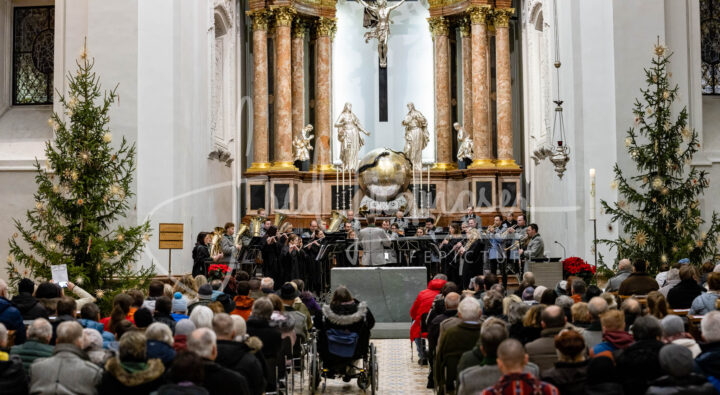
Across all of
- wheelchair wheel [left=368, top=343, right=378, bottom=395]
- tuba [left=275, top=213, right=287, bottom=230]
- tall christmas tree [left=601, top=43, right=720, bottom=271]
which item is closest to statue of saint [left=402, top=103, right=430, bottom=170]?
tuba [left=275, top=213, right=287, bottom=230]

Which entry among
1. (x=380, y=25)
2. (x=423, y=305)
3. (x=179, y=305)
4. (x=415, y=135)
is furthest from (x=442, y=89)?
(x=179, y=305)

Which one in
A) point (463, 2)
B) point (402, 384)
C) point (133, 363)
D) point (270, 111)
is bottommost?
point (402, 384)

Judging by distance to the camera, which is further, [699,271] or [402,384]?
[699,271]

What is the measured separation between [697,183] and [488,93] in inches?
436

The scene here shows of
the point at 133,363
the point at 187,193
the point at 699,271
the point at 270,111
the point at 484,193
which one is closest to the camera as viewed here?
the point at 133,363

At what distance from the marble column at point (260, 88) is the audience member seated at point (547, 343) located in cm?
1782

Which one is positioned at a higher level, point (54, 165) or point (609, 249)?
point (54, 165)

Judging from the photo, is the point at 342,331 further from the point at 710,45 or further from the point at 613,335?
the point at 710,45

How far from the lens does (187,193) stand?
1717 centimetres

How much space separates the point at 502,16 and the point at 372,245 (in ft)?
34.5

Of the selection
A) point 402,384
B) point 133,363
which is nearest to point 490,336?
point 133,363

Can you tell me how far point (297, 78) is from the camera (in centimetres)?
2483

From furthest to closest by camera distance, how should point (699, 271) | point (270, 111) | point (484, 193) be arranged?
1. point (270, 111)
2. point (484, 193)
3. point (699, 271)

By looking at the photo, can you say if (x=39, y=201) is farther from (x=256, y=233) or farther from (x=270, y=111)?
(x=270, y=111)
